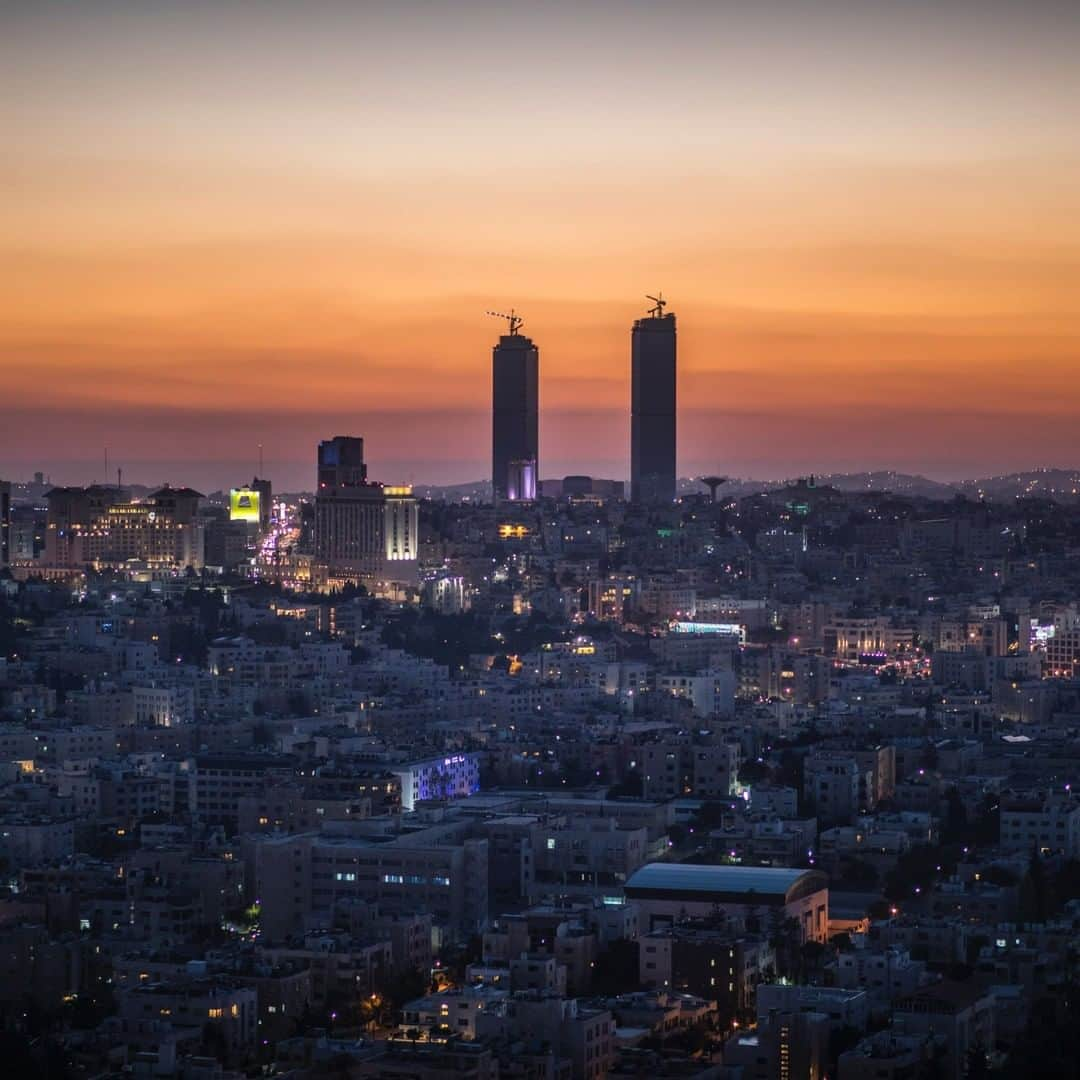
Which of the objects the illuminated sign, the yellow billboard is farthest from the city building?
the yellow billboard

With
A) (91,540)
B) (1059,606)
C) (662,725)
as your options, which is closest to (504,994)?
(662,725)

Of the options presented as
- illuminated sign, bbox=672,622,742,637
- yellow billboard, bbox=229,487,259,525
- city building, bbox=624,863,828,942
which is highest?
yellow billboard, bbox=229,487,259,525

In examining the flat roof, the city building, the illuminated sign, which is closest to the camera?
the city building

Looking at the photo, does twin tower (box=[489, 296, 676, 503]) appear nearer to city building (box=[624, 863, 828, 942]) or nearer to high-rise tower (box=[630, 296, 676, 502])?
high-rise tower (box=[630, 296, 676, 502])

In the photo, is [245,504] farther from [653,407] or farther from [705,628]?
[653,407]

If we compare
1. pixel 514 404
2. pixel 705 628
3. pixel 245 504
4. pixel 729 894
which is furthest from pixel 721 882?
pixel 514 404

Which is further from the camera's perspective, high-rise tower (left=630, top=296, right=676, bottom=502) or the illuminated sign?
high-rise tower (left=630, top=296, right=676, bottom=502)

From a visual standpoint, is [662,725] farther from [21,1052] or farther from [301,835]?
[21,1052]
